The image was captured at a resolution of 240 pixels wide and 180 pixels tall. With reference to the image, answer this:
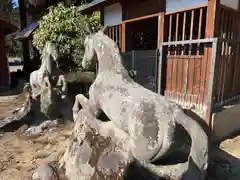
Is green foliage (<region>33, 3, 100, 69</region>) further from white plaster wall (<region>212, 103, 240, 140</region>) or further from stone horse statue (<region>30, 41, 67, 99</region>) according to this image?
white plaster wall (<region>212, 103, 240, 140</region>)

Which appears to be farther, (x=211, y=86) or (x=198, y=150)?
(x=211, y=86)

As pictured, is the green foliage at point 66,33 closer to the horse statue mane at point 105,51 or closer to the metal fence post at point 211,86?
the horse statue mane at point 105,51

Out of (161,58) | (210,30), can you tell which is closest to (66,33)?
(161,58)

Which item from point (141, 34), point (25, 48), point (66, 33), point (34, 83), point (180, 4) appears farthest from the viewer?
point (25, 48)

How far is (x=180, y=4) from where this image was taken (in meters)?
4.58

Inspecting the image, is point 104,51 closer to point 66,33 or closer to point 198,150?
point 198,150

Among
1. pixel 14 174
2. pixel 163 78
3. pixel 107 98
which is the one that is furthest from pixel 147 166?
pixel 163 78

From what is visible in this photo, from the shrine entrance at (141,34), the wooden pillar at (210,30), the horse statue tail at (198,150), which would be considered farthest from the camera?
the shrine entrance at (141,34)

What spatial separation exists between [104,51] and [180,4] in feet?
7.94

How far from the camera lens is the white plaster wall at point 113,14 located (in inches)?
257

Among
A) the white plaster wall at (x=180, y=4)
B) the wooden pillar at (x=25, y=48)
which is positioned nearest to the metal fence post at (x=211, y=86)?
the white plaster wall at (x=180, y=4)

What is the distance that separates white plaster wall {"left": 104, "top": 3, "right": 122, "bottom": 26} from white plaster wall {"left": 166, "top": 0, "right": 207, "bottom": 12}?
6.51ft

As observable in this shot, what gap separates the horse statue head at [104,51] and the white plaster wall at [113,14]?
3502mm

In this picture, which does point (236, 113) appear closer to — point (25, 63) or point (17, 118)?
point (17, 118)
